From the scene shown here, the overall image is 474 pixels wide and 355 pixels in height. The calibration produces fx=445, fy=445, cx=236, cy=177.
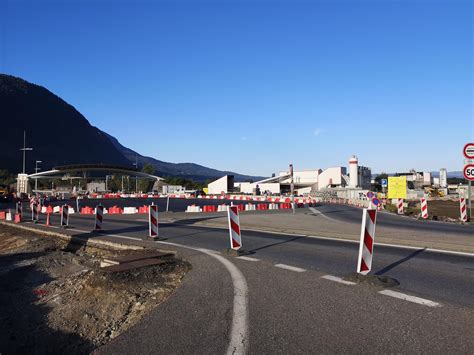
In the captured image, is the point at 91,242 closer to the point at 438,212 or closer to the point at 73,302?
the point at 73,302

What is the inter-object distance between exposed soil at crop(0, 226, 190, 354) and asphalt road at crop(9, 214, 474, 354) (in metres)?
0.66

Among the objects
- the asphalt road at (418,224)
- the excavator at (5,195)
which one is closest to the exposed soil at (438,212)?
the asphalt road at (418,224)

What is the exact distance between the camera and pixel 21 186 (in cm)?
10619

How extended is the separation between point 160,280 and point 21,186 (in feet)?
360

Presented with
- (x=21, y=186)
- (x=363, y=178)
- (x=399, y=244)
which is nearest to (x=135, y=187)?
(x=21, y=186)

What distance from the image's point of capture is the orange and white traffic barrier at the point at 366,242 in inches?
311

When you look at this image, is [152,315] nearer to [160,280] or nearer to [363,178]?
[160,280]

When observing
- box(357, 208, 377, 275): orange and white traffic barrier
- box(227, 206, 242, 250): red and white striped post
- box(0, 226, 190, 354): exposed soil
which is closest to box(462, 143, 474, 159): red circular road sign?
box(227, 206, 242, 250): red and white striped post

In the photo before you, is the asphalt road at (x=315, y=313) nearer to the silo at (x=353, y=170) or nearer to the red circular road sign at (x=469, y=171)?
the red circular road sign at (x=469, y=171)

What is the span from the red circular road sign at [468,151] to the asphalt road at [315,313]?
12137 mm

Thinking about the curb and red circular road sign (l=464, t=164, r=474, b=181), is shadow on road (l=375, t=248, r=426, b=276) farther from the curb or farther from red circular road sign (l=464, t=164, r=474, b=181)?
red circular road sign (l=464, t=164, r=474, b=181)

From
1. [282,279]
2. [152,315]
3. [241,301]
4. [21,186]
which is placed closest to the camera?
[152,315]

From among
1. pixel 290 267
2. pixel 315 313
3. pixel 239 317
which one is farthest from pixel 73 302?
pixel 315 313

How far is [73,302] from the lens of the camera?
7.99 metres
